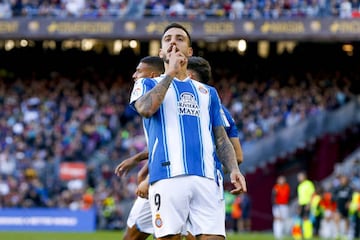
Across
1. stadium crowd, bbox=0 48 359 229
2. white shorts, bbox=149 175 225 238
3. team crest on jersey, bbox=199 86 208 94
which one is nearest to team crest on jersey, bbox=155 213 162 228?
white shorts, bbox=149 175 225 238

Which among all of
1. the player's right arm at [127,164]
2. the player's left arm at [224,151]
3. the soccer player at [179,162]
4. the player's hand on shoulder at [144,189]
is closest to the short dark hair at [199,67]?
the player's right arm at [127,164]

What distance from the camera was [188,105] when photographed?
27.9 feet

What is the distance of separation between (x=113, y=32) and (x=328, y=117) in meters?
8.02

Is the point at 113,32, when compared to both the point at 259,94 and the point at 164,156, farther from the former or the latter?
the point at 164,156

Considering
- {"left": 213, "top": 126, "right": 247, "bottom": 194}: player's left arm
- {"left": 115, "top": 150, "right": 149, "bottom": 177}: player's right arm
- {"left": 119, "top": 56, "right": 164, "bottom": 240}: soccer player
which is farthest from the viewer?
{"left": 119, "top": 56, "right": 164, "bottom": 240}: soccer player

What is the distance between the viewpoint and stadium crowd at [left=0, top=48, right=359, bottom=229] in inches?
1358

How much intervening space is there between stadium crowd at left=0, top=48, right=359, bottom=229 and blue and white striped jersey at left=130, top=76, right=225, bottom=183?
24.6m

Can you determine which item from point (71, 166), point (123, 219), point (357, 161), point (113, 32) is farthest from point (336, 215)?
point (113, 32)

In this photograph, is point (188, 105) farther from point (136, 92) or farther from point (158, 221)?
point (158, 221)

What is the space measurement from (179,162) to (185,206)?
332 mm

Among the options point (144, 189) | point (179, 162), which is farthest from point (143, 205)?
point (179, 162)

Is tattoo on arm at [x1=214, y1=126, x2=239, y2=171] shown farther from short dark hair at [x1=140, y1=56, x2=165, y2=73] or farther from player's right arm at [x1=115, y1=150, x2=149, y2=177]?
short dark hair at [x1=140, y1=56, x2=165, y2=73]

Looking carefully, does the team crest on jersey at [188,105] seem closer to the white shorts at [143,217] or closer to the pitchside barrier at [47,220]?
the white shorts at [143,217]

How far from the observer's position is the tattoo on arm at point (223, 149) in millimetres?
8750
